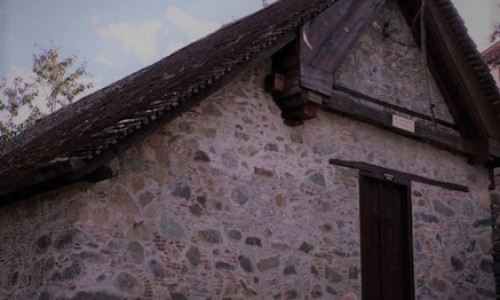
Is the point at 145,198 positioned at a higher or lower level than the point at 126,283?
higher

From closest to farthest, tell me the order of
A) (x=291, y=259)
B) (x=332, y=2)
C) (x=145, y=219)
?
1. (x=145, y=219)
2. (x=291, y=259)
3. (x=332, y=2)

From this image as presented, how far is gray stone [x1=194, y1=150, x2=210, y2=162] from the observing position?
802 cm

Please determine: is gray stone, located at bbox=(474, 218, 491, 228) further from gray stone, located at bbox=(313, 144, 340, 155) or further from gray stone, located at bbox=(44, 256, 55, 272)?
gray stone, located at bbox=(44, 256, 55, 272)

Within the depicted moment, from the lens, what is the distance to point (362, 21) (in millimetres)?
9758

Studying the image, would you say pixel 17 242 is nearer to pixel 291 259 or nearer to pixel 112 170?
pixel 112 170

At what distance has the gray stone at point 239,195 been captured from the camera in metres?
8.24

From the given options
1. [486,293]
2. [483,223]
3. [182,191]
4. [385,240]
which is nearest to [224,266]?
[182,191]

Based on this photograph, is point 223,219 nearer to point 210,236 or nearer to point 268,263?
point 210,236

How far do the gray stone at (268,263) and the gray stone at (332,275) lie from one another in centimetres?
80

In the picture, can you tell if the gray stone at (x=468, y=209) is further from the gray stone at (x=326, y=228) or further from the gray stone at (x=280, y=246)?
the gray stone at (x=280, y=246)

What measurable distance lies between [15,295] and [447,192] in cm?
640

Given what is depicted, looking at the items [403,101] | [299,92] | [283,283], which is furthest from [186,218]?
[403,101]

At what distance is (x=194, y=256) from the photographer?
25.2ft

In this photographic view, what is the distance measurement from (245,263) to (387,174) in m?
2.91
